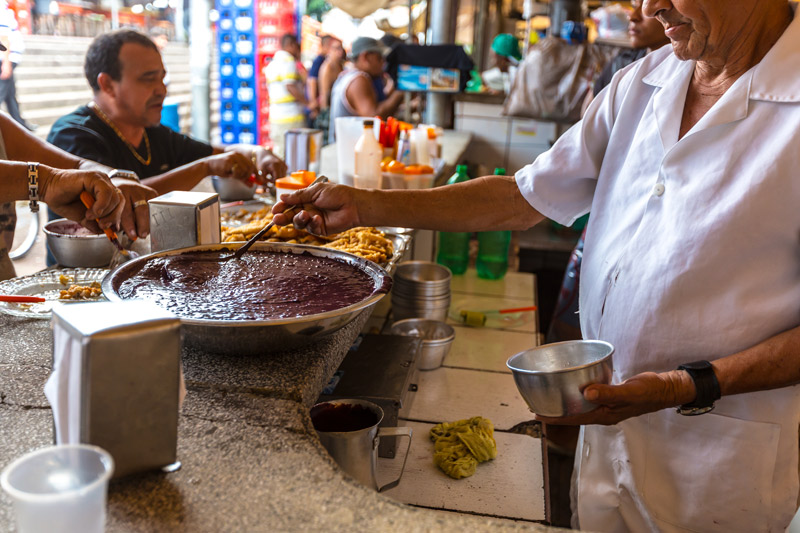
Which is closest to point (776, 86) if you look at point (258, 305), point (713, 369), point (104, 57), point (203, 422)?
point (713, 369)

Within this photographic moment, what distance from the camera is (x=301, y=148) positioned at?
3.06 m

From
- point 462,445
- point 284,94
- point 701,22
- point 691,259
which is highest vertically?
point 701,22

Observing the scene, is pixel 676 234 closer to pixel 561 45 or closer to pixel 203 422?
pixel 203 422

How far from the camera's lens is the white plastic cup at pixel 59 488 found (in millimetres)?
677

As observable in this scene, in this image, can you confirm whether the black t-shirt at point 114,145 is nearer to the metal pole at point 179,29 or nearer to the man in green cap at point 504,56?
the man in green cap at point 504,56

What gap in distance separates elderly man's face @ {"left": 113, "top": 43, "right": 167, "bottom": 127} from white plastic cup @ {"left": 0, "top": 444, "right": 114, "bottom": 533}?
8.52 feet

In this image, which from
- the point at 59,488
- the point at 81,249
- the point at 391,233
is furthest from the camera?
the point at 391,233

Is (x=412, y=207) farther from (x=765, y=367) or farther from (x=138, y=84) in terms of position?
(x=138, y=84)

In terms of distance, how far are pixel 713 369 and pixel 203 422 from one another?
1.00 meters

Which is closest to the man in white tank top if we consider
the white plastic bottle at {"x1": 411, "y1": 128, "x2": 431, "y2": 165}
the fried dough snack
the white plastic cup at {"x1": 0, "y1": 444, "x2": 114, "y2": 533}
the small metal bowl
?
the white plastic bottle at {"x1": 411, "y1": 128, "x2": 431, "y2": 165}

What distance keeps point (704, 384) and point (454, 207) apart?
2.57 feet

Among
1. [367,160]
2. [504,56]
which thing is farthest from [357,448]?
[504,56]

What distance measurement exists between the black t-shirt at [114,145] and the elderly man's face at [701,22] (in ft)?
7.71

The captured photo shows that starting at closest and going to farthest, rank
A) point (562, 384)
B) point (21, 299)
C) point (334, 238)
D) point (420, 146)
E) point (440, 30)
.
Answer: point (562, 384) < point (21, 299) < point (334, 238) < point (420, 146) < point (440, 30)
